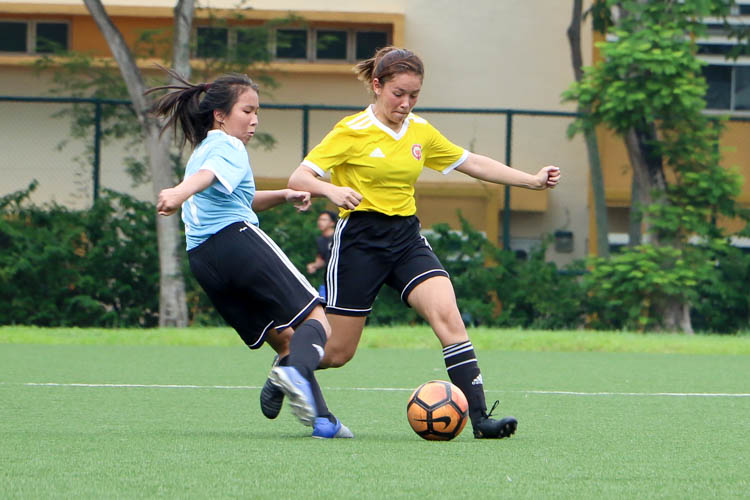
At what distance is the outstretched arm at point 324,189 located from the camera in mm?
5789

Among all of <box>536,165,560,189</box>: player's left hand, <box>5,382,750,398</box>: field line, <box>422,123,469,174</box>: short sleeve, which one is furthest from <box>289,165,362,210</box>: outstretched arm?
<box>5,382,750,398</box>: field line

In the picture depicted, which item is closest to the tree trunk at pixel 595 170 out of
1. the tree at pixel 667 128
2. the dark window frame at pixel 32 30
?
the tree at pixel 667 128

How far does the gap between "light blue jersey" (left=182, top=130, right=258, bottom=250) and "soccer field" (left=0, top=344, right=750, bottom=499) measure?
97 centimetres

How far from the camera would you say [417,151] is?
21.5ft

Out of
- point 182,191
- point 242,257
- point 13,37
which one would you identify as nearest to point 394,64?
point 242,257

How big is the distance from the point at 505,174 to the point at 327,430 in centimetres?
184

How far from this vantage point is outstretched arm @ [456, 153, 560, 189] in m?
6.64

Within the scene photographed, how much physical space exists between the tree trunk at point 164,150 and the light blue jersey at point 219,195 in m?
9.91

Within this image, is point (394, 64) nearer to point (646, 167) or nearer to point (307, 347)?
point (307, 347)

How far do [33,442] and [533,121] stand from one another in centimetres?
1387

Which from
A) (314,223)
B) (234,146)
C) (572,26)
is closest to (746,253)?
(572,26)

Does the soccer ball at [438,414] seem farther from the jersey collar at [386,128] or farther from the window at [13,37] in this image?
the window at [13,37]

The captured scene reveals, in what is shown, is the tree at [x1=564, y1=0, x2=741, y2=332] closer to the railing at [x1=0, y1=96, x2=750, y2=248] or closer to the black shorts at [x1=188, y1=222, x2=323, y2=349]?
the railing at [x1=0, y1=96, x2=750, y2=248]

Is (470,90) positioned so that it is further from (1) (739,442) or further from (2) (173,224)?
(1) (739,442)
